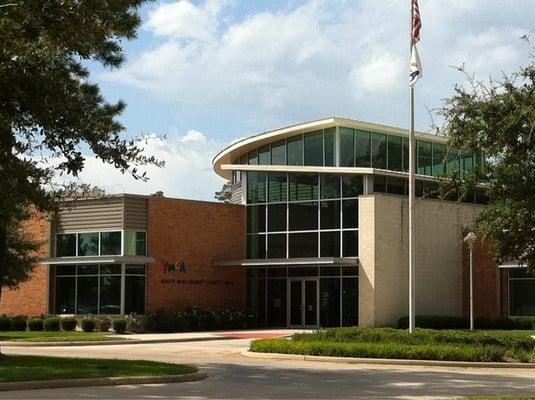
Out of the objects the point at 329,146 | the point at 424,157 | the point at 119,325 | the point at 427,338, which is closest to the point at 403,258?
the point at 329,146

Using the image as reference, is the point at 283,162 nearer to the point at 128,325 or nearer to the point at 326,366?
the point at 128,325

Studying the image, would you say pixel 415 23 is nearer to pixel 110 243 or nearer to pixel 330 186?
pixel 330 186

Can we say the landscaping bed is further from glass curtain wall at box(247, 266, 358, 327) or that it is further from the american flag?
glass curtain wall at box(247, 266, 358, 327)

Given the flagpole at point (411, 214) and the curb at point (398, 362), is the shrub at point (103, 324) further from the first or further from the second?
the flagpole at point (411, 214)

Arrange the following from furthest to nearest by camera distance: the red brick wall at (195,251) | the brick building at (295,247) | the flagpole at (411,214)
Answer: the red brick wall at (195,251)
the brick building at (295,247)
the flagpole at (411,214)

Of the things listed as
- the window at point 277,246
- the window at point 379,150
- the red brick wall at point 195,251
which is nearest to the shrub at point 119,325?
the red brick wall at point 195,251

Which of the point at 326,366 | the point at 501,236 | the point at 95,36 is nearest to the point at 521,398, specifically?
the point at 501,236

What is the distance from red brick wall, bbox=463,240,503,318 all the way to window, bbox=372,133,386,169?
5837 mm

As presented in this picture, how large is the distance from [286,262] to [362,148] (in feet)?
22.2

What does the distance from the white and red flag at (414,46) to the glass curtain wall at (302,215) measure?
14729mm

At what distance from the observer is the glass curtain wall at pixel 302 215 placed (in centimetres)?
4038

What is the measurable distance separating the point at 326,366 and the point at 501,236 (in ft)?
23.2

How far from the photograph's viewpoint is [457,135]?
15359 millimetres

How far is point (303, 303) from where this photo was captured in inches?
1649
